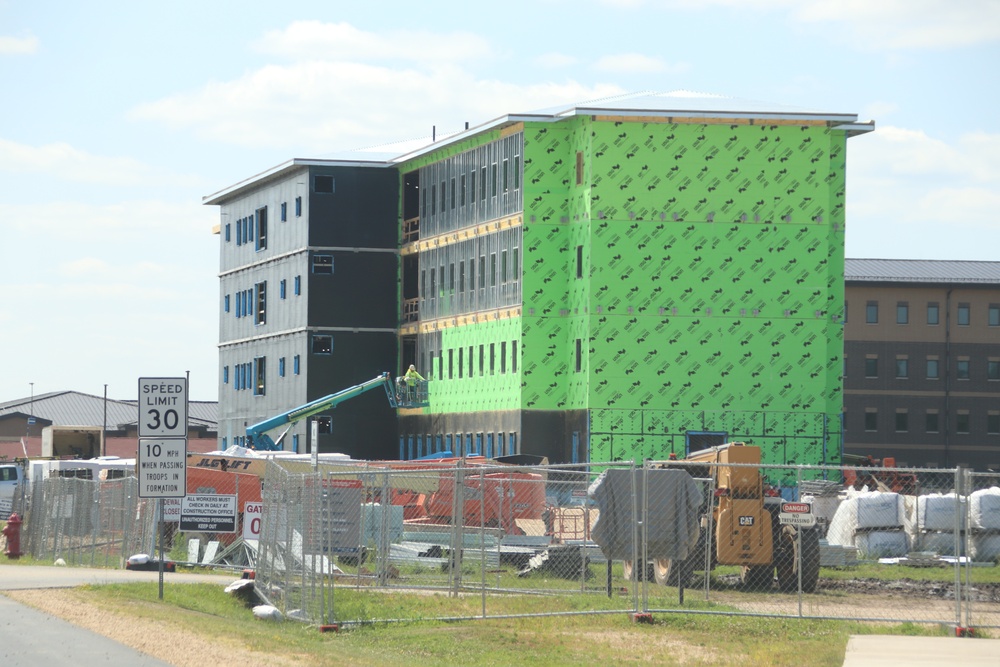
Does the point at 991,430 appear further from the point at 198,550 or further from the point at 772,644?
the point at 772,644

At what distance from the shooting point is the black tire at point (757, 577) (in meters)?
31.0

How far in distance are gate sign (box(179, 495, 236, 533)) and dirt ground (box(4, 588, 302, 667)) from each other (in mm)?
4445

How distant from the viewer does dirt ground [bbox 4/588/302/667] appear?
1819 centimetres

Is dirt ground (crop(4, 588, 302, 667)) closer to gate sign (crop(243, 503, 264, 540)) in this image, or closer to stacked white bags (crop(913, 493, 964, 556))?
gate sign (crop(243, 503, 264, 540))

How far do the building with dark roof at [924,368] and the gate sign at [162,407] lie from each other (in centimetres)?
9127

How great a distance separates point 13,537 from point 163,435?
17.0 metres

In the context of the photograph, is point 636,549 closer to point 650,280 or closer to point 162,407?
point 162,407

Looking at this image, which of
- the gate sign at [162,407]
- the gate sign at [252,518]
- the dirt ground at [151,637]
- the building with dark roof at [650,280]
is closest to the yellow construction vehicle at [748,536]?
the gate sign at [252,518]

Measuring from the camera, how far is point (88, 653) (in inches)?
734

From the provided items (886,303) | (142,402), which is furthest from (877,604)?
(886,303)

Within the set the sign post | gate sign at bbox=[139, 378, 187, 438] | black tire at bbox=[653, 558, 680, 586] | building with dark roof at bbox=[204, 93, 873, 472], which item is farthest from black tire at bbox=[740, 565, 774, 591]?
building with dark roof at bbox=[204, 93, 873, 472]

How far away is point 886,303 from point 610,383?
49.7 meters

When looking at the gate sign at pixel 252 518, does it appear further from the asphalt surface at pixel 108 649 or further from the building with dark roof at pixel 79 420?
the building with dark roof at pixel 79 420

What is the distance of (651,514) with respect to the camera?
24141mm
